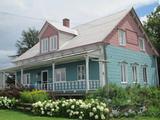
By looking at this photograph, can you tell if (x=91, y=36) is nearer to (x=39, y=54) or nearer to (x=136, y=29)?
(x=136, y=29)

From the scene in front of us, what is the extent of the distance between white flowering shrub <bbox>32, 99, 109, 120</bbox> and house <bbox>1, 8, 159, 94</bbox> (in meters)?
5.24

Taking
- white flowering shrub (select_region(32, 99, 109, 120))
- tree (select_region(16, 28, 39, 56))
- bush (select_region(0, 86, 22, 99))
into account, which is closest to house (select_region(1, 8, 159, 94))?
bush (select_region(0, 86, 22, 99))

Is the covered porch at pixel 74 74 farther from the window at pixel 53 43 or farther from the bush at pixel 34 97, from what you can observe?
the bush at pixel 34 97

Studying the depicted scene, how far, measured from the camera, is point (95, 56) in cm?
2422

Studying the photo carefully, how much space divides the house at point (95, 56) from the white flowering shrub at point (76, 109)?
5242mm

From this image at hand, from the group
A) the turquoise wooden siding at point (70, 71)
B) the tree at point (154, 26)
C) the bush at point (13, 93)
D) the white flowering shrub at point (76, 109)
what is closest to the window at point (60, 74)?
the turquoise wooden siding at point (70, 71)

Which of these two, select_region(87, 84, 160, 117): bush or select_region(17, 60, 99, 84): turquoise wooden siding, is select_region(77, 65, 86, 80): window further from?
select_region(87, 84, 160, 117): bush

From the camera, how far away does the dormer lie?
3083 cm

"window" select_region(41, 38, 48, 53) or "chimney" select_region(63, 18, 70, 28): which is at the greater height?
"chimney" select_region(63, 18, 70, 28)

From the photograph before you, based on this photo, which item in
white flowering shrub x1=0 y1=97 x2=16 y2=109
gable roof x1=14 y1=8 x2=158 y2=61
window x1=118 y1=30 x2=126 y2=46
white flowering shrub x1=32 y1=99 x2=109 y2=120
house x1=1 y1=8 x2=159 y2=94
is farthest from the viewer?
window x1=118 y1=30 x2=126 y2=46

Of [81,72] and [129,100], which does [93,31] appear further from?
[129,100]

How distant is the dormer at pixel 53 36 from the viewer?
30828 millimetres

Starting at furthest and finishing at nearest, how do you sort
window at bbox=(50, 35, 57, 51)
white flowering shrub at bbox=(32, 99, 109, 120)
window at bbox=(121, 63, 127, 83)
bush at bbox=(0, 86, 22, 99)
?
window at bbox=(50, 35, 57, 51)
window at bbox=(121, 63, 127, 83)
bush at bbox=(0, 86, 22, 99)
white flowering shrub at bbox=(32, 99, 109, 120)

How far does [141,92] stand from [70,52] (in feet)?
35.8
